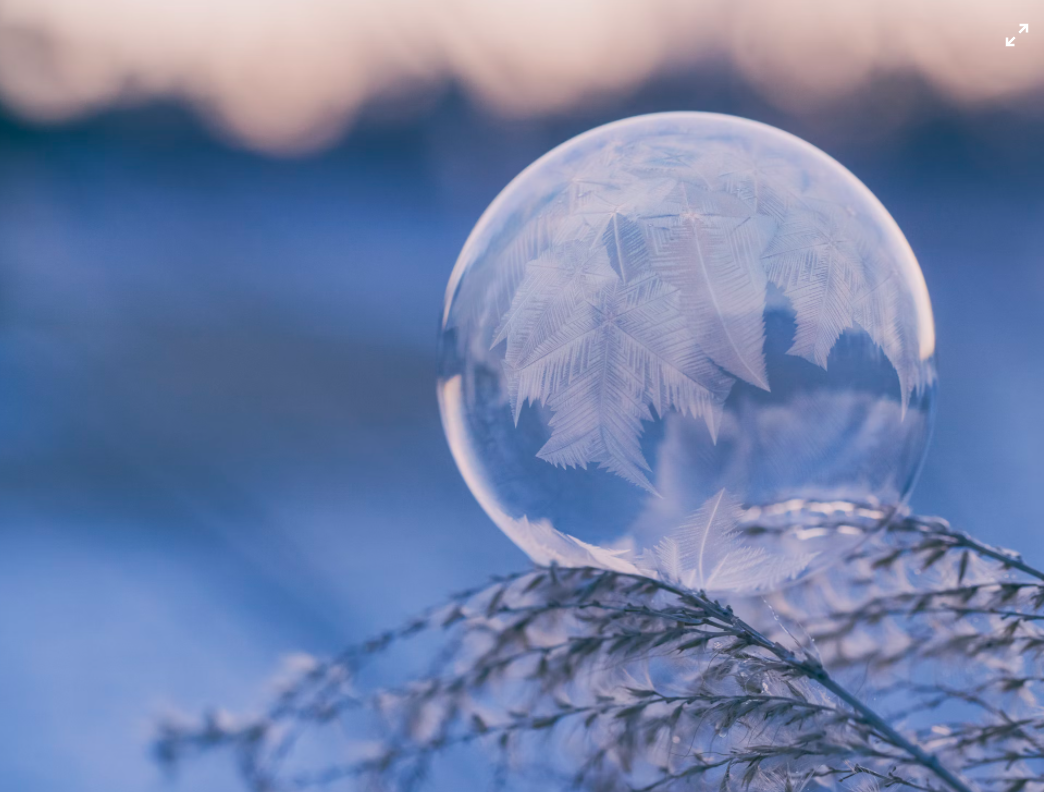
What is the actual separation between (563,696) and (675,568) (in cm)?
28

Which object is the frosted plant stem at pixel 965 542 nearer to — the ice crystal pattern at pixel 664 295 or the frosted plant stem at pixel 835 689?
the ice crystal pattern at pixel 664 295

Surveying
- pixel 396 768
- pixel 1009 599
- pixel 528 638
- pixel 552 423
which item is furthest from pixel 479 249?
pixel 1009 599

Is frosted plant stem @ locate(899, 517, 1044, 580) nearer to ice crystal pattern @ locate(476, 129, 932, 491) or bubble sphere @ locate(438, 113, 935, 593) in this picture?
bubble sphere @ locate(438, 113, 935, 593)

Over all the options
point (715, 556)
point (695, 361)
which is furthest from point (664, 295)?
point (715, 556)

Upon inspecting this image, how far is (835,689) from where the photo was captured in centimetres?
94

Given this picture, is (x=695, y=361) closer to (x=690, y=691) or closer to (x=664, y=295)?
(x=664, y=295)

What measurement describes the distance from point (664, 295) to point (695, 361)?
98 millimetres

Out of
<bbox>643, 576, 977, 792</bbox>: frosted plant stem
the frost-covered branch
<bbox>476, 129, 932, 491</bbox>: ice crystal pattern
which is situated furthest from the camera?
<bbox>476, 129, 932, 491</bbox>: ice crystal pattern

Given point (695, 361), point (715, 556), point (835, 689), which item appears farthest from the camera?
point (715, 556)

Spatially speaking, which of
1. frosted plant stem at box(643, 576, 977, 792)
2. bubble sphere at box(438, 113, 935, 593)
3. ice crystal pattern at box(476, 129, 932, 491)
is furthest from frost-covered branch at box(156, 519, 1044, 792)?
ice crystal pattern at box(476, 129, 932, 491)

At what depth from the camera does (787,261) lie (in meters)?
1.22

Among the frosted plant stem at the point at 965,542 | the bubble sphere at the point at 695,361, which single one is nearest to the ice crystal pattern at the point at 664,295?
the bubble sphere at the point at 695,361

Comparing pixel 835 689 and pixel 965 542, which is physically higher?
pixel 965 542

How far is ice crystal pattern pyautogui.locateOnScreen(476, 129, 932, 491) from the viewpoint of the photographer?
1187 mm
